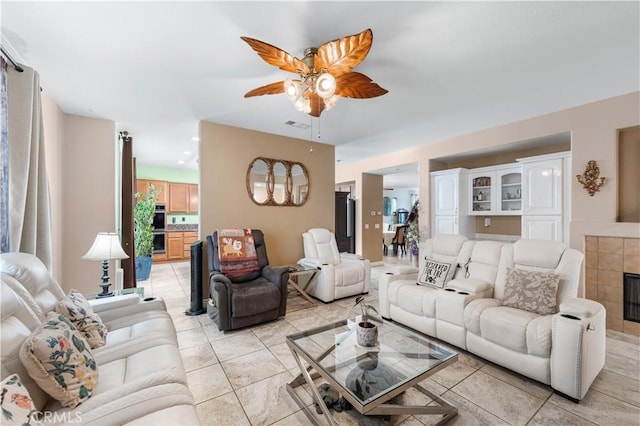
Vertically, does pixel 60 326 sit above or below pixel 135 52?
below

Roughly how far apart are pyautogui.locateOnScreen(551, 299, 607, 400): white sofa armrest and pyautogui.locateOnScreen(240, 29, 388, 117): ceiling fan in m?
2.18

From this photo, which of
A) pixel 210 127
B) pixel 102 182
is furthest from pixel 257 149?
pixel 102 182

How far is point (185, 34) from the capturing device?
6.40ft

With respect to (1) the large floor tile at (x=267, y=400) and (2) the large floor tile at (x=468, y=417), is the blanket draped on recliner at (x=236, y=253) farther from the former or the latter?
(2) the large floor tile at (x=468, y=417)

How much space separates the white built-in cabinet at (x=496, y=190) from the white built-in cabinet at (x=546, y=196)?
47 centimetres

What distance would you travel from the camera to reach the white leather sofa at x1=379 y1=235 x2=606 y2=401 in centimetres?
182

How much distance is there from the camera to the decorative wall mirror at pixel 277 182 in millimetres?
4258

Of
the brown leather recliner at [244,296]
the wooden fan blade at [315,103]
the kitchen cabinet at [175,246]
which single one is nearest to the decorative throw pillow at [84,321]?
the brown leather recliner at [244,296]

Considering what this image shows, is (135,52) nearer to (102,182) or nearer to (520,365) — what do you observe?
(102,182)

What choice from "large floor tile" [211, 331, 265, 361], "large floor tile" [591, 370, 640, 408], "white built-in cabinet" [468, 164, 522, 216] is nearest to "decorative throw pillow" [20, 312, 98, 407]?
"large floor tile" [211, 331, 265, 361]

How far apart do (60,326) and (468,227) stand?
5396 mm

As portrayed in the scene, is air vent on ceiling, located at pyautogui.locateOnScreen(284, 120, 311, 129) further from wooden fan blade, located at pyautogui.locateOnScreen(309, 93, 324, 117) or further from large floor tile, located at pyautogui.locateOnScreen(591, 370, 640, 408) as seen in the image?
large floor tile, located at pyautogui.locateOnScreen(591, 370, 640, 408)

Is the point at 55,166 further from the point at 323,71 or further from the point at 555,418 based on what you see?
the point at 555,418

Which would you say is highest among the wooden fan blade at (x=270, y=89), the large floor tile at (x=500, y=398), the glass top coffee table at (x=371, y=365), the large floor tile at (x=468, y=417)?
the wooden fan blade at (x=270, y=89)
